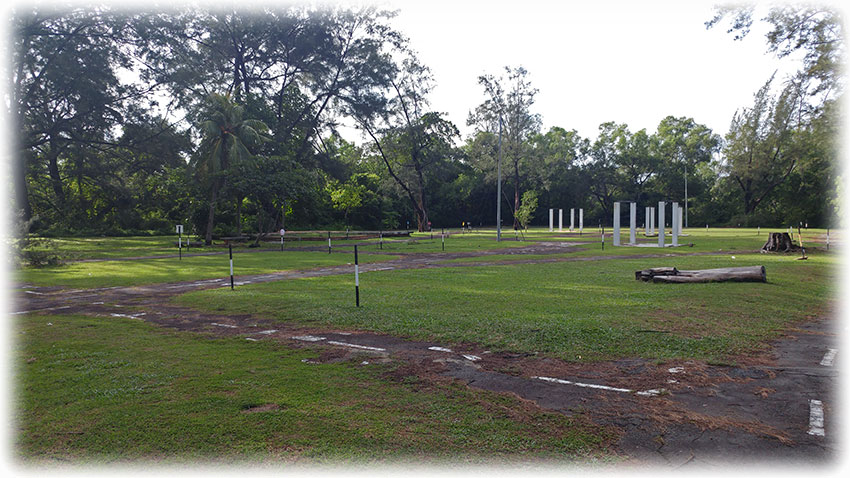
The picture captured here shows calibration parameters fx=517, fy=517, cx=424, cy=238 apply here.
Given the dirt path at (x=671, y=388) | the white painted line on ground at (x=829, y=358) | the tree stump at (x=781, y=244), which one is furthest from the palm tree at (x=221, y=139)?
the white painted line on ground at (x=829, y=358)

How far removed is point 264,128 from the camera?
33312mm

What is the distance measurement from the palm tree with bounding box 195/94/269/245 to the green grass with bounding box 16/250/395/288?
11.4 m

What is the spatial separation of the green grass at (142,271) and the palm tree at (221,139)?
1140 cm

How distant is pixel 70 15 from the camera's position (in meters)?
29.3

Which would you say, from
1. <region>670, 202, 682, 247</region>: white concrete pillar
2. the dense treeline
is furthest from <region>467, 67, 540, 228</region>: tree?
<region>670, 202, 682, 247</region>: white concrete pillar

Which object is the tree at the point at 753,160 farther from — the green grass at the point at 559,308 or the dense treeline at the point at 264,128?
the green grass at the point at 559,308

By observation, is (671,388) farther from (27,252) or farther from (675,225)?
(675,225)

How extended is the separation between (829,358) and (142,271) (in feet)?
55.8

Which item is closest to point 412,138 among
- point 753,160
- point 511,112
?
point 511,112

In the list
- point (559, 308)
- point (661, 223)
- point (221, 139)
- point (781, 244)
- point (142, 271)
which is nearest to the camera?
point (559, 308)

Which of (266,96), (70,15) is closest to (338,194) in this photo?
(266,96)

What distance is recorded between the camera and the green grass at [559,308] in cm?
646

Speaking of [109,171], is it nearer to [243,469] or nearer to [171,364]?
[171,364]

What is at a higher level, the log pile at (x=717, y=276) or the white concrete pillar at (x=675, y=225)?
the white concrete pillar at (x=675, y=225)
